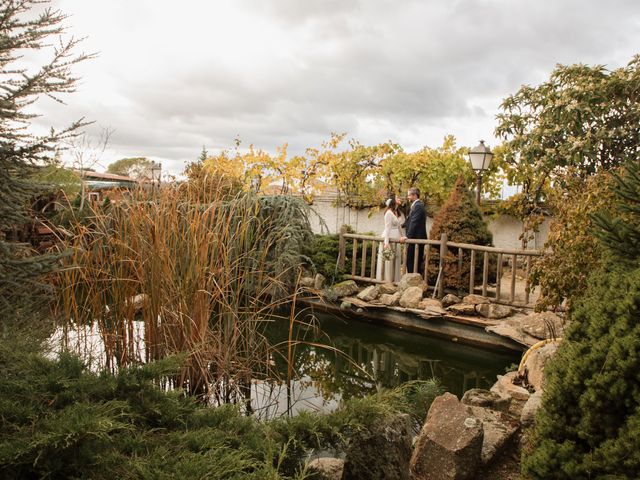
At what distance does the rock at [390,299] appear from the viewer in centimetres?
729

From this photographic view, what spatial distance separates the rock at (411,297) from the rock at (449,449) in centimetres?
456

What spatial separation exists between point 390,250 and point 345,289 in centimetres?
97

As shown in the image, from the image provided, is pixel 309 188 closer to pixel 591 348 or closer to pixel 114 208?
pixel 114 208

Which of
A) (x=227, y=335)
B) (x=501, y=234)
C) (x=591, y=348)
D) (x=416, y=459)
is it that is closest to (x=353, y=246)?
(x=501, y=234)

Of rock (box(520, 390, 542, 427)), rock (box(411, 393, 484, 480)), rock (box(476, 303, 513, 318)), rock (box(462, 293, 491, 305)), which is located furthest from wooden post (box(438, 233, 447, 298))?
rock (box(411, 393, 484, 480))

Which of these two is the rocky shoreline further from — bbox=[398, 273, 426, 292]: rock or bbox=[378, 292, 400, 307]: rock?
bbox=[398, 273, 426, 292]: rock

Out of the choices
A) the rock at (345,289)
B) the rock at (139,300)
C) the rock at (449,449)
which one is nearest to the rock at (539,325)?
the rock at (345,289)

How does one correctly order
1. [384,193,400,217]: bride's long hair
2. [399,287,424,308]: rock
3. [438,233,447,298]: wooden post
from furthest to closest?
1. [384,193,400,217]: bride's long hair
2. [438,233,447,298]: wooden post
3. [399,287,424,308]: rock

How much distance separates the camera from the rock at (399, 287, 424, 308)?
714cm

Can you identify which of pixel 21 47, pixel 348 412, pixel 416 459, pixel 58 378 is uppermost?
pixel 21 47

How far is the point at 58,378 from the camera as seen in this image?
6.26 ft

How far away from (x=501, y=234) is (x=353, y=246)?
4340 millimetres

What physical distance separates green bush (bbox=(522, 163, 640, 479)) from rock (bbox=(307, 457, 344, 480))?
2.71 feet

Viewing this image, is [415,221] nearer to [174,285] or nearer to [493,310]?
[493,310]
